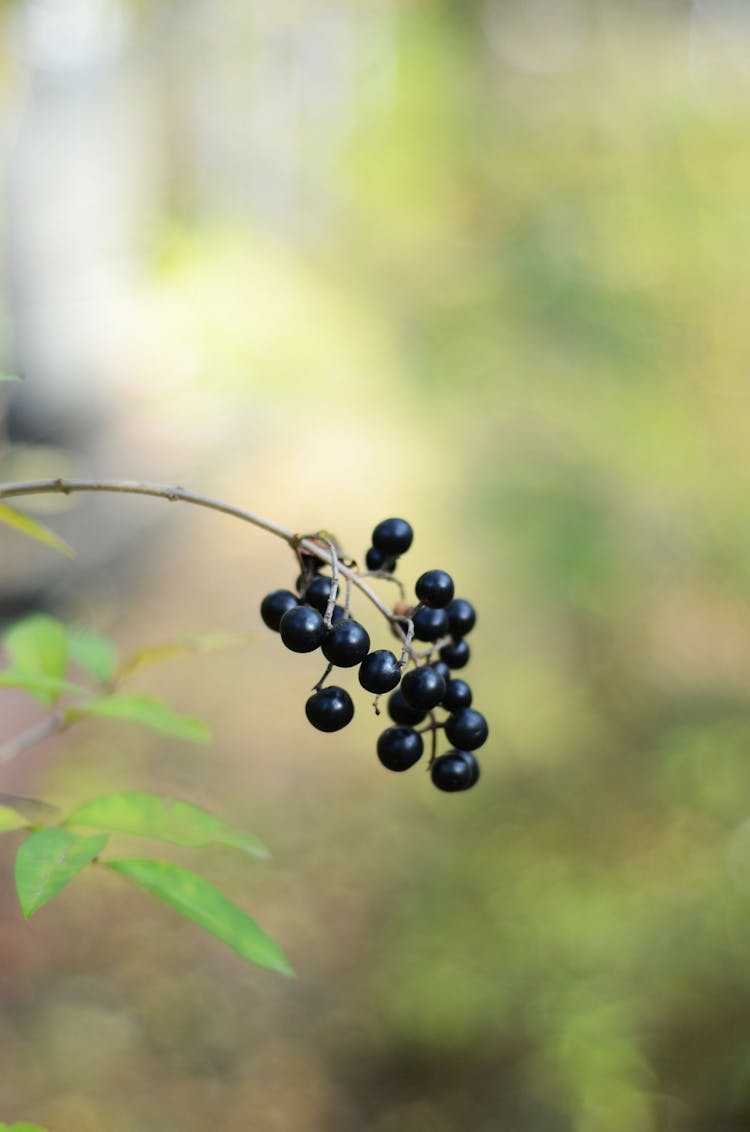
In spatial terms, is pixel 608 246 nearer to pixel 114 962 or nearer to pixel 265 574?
pixel 265 574

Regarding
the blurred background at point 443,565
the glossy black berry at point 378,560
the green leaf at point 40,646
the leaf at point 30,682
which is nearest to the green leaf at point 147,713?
the leaf at point 30,682

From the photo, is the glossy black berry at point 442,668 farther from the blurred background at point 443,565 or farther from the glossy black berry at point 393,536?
the blurred background at point 443,565

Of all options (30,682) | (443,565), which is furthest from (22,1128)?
(443,565)

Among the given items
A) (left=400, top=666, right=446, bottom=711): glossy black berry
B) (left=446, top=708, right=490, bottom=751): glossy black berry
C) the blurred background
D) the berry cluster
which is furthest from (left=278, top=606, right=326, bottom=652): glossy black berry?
the blurred background

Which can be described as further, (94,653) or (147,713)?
(94,653)

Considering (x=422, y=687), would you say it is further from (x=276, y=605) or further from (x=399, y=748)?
(x=276, y=605)

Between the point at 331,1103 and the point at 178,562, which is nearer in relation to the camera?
the point at 331,1103

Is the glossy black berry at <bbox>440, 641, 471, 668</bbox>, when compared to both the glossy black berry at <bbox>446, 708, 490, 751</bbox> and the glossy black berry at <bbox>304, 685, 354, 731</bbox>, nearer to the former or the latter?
the glossy black berry at <bbox>446, 708, 490, 751</bbox>

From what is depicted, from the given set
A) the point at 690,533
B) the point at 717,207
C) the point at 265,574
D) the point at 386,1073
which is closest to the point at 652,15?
the point at 717,207
